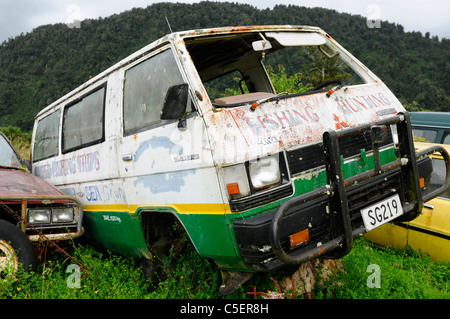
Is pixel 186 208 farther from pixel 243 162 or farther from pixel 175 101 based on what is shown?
pixel 175 101

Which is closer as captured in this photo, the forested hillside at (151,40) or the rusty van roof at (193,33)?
the rusty van roof at (193,33)

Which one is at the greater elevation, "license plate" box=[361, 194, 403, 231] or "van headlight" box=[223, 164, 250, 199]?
"van headlight" box=[223, 164, 250, 199]

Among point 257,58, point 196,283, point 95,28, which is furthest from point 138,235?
point 95,28

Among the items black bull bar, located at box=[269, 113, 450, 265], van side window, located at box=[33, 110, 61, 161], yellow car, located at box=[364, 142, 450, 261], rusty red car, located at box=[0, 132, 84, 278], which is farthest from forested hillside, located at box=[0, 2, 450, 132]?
black bull bar, located at box=[269, 113, 450, 265]

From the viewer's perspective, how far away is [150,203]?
295 centimetres

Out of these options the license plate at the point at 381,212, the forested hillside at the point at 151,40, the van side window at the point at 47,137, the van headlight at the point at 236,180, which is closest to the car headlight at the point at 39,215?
the van side window at the point at 47,137

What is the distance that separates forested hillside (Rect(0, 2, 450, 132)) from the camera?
43.2m

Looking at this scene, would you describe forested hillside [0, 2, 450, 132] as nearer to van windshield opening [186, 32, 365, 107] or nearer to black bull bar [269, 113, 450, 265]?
van windshield opening [186, 32, 365, 107]

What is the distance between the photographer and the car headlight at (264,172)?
7.70 feet

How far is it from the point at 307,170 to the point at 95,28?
62.9 meters

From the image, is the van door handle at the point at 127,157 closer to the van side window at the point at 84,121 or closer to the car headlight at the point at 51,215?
the van side window at the point at 84,121

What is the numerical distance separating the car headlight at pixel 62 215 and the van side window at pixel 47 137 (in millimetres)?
1198

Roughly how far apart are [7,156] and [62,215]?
2031mm

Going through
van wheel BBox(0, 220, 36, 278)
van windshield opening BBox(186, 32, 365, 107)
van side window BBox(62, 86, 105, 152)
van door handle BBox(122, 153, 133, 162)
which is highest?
van windshield opening BBox(186, 32, 365, 107)
